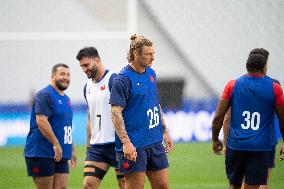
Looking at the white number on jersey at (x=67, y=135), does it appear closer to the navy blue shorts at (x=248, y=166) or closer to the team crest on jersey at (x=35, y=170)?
the team crest on jersey at (x=35, y=170)

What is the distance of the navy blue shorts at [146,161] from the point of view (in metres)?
8.70

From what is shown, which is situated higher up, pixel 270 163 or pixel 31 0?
pixel 31 0

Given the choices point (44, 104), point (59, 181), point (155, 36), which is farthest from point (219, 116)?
point (155, 36)

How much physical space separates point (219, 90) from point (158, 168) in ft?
54.8

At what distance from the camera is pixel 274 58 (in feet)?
83.6

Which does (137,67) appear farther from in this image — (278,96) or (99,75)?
(99,75)

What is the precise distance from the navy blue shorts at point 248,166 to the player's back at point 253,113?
82 millimetres

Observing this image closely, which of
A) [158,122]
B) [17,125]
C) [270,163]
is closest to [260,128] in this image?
[270,163]

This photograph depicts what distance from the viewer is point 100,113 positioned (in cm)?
1038

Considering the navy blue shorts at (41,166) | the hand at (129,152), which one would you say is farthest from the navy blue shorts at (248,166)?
the navy blue shorts at (41,166)

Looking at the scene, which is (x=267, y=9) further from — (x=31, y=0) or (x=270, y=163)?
(x=270, y=163)

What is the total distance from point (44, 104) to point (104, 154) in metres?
0.98

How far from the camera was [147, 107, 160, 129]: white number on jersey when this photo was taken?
892 cm

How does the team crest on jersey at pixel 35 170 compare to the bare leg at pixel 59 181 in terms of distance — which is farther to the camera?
the bare leg at pixel 59 181
